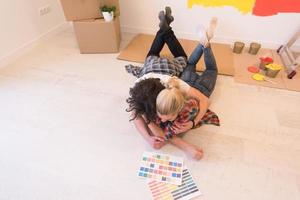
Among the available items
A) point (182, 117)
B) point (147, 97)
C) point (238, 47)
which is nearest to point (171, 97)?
point (147, 97)

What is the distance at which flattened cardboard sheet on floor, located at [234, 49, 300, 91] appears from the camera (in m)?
1.62

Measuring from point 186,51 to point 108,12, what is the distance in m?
0.77

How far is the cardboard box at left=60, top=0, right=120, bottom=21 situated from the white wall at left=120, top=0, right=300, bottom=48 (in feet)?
1.36

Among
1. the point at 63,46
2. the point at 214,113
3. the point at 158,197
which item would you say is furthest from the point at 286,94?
the point at 63,46

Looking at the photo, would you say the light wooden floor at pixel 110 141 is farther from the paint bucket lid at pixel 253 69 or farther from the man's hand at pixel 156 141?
the paint bucket lid at pixel 253 69

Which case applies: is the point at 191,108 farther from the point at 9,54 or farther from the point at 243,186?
the point at 9,54

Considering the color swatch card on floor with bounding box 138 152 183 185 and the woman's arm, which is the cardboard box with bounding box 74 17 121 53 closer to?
the woman's arm

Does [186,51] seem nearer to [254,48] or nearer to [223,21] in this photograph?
[223,21]

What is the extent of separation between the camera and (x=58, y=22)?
7.80ft

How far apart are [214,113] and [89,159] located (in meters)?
0.80

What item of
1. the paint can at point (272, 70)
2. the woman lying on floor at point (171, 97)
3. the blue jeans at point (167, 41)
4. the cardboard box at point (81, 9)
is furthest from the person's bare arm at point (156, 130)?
the cardboard box at point (81, 9)

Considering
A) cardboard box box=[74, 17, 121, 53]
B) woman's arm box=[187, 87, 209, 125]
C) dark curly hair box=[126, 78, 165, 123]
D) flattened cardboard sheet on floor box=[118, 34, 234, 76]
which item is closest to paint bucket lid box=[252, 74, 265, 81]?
flattened cardboard sheet on floor box=[118, 34, 234, 76]

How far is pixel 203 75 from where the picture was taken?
5.01 feet

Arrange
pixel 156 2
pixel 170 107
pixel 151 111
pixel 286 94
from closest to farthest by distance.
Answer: pixel 170 107, pixel 151 111, pixel 286 94, pixel 156 2
